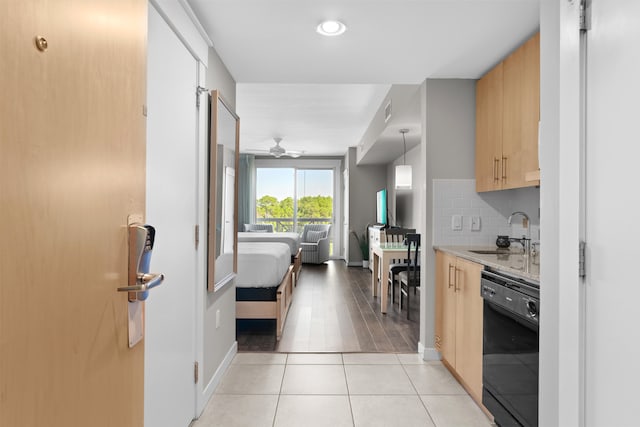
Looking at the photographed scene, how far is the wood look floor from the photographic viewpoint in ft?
10.6

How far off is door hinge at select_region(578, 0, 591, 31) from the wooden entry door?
1260mm

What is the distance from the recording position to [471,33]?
223 centimetres

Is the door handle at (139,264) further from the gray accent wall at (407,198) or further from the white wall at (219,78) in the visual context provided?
the gray accent wall at (407,198)

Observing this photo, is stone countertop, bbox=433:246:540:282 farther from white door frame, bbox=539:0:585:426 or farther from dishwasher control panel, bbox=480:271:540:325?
white door frame, bbox=539:0:585:426

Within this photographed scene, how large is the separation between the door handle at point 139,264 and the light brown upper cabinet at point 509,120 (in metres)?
2.09

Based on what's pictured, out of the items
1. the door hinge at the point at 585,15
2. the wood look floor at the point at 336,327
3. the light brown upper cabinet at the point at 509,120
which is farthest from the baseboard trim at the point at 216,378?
the door hinge at the point at 585,15

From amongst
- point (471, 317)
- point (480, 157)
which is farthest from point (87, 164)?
point (480, 157)

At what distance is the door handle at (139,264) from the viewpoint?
964mm

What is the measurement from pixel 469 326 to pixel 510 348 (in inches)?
21.1

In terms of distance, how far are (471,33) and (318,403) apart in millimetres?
2385

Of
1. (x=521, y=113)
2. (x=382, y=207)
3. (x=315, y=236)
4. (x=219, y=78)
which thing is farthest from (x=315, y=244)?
(x=521, y=113)

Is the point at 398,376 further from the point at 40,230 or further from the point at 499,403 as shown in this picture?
the point at 40,230

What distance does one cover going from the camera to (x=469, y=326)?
2.34 metres

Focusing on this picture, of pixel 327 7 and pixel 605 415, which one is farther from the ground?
pixel 327 7
